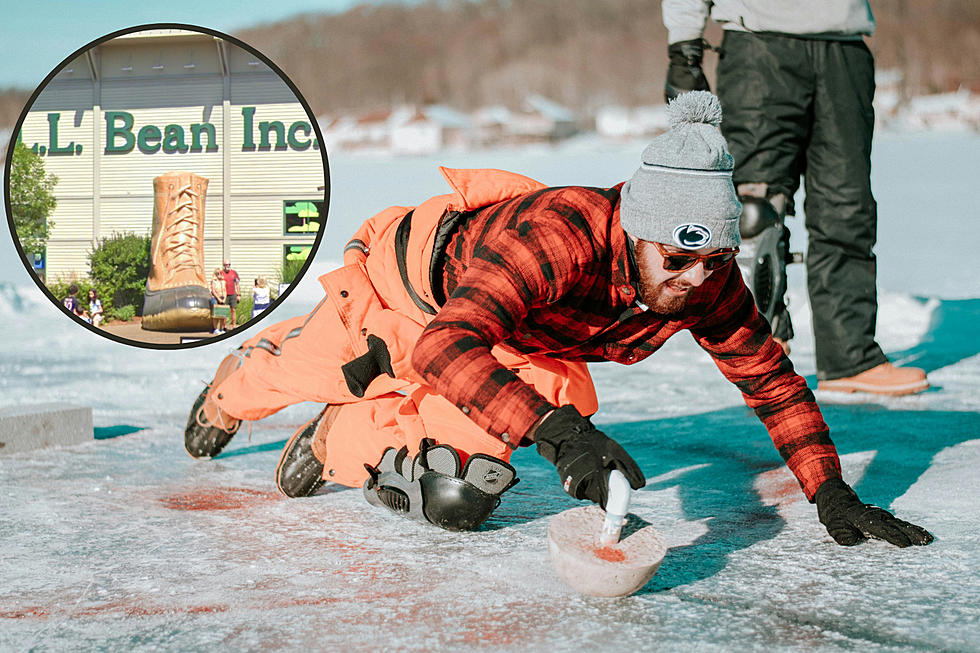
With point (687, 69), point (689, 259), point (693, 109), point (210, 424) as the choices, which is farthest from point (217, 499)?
point (687, 69)

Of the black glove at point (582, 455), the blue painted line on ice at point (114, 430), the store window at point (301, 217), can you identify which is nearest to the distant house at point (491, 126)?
the store window at point (301, 217)

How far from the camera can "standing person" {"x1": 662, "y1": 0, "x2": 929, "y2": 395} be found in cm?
293

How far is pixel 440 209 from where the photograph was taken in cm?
187

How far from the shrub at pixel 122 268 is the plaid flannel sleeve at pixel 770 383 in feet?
6.34

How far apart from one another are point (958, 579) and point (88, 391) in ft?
8.74

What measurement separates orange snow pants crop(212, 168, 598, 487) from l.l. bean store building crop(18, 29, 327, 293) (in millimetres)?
1101

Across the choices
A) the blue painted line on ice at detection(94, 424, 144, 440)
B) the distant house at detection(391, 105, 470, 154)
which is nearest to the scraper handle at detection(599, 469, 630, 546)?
the blue painted line on ice at detection(94, 424, 144, 440)

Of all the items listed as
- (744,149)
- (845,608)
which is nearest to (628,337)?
(845,608)

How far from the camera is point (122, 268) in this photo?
3025mm

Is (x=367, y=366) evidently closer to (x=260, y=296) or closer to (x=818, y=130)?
(x=260, y=296)

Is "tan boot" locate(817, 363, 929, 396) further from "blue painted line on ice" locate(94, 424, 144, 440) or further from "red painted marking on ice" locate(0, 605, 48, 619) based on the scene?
"red painted marking on ice" locate(0, 605, 48, 619)

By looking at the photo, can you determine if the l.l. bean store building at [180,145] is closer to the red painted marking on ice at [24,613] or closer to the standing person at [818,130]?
the standing person at [818,130]

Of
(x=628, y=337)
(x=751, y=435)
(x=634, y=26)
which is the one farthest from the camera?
(x=634, y=26)

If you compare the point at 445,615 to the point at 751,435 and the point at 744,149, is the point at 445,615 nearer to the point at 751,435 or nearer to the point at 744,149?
the point at 751,435
